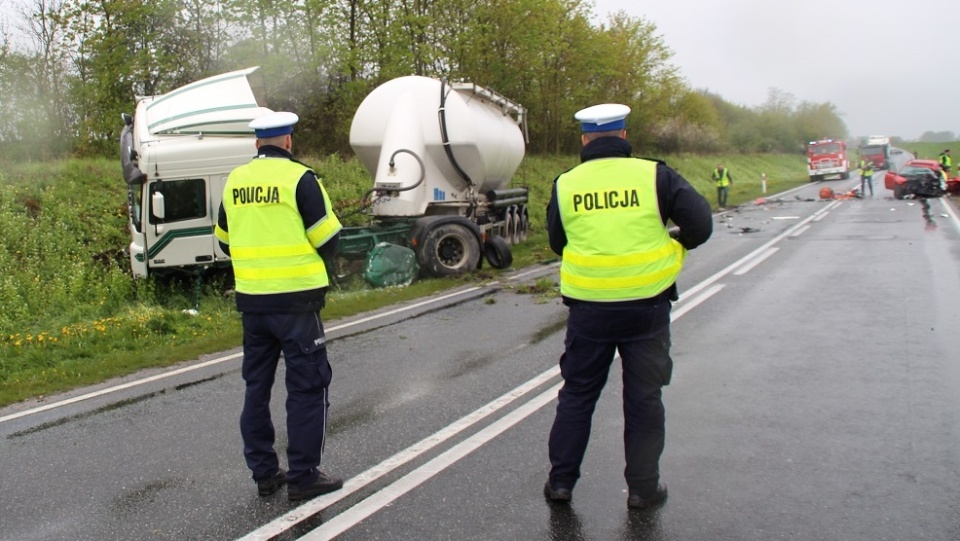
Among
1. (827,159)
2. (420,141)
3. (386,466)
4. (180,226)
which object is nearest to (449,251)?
(420,141)

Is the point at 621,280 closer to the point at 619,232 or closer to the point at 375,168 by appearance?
→ the point at 619,232

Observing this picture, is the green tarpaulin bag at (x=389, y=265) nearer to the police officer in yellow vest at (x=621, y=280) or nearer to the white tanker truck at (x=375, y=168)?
the white tanker truck at (x=375, y=168)

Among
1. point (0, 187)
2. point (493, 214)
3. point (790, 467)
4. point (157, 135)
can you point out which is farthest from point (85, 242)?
point (790, 467)

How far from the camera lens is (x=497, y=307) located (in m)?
10.6

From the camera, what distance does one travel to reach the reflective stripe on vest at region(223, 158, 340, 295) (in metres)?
4.31

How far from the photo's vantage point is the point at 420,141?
13820mm

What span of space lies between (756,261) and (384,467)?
1075 cm

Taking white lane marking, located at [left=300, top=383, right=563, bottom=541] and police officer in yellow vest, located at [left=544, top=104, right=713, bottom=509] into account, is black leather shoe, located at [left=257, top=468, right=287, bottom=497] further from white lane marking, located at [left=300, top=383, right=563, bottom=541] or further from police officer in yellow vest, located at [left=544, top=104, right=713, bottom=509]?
police officer in yellow vest, located at [left=544, top=104, right=713, bottom=509]

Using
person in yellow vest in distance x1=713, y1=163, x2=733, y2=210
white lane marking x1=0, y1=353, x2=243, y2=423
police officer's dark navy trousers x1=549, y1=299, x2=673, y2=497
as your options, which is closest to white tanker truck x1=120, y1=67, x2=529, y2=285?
white lane marking x1=0, y1=353, x2=243, y2=423

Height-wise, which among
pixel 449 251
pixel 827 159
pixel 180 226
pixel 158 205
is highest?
pixel 827 159

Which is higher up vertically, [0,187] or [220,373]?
[0,187]

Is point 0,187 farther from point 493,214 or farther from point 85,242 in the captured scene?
point 493,214

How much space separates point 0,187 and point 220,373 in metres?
10.5

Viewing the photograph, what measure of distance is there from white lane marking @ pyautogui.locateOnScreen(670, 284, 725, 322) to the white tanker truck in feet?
13.5
